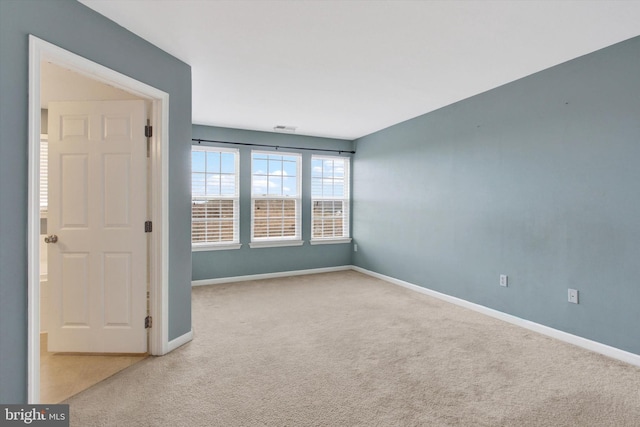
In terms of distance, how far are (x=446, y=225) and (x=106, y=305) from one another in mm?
3874

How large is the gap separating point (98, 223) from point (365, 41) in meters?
2.67

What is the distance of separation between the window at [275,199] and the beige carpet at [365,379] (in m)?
2.10

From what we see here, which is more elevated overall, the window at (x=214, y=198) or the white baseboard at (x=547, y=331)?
the window at (x=214, y=198)

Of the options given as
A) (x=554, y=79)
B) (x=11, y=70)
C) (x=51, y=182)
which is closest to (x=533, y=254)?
(x=554, y=79)

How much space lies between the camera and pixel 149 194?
271cm

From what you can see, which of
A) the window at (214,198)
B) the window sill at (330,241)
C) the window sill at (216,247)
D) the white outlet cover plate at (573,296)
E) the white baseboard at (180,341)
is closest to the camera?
the white baseboard at (180,341)

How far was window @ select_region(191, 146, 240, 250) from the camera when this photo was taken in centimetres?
504

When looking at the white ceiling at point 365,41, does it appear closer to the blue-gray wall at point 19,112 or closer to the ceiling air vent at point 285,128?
the blue-gray wall at point 19,112

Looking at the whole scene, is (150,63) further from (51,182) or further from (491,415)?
(491,415)

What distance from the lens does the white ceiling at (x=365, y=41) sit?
214cm

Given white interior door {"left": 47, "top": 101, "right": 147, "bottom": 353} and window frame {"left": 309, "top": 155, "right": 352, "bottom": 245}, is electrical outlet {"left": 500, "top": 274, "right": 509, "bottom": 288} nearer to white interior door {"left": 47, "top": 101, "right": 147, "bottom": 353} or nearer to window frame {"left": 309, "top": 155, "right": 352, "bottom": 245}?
window frame {"left": 309, "top": 155, "right": 352, "bottom": 245}

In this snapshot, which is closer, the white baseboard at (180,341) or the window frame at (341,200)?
the white baseboard at (180,341)

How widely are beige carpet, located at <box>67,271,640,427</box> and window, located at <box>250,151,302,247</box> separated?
210 centimetres

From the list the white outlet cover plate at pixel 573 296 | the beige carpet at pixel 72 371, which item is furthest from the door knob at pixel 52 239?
the white outlet cover plate at pixel 573 296
